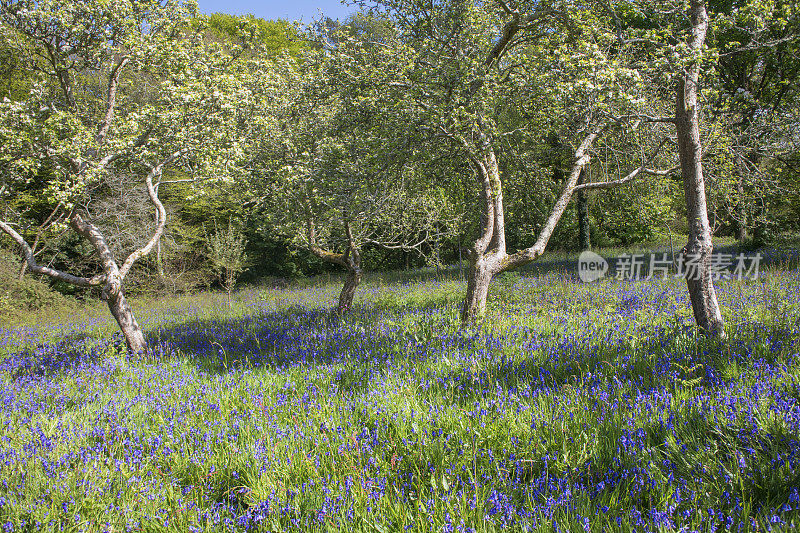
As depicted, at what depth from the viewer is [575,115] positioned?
6266 mm

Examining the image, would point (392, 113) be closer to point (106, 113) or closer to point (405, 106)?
point (405, 106)

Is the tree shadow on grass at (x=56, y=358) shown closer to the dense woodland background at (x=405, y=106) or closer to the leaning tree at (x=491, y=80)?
the dense woodland background at (x=405, y=106)

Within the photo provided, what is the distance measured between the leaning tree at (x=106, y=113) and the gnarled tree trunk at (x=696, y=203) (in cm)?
612

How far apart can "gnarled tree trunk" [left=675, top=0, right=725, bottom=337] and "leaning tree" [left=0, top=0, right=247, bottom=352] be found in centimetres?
612

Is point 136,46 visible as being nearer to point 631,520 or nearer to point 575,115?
point 575,115

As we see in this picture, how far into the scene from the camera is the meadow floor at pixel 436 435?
7.96 feet

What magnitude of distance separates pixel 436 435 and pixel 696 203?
3795mm

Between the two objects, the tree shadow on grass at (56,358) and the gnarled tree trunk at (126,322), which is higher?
the gnarled tree trunk at (126,322)

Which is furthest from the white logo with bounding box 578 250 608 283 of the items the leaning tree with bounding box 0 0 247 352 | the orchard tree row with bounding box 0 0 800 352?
the leaning tree with bounding box 0 0 247 352

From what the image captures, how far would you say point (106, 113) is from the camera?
7000 millimetres

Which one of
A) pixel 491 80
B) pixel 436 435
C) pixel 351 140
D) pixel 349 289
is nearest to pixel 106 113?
pixel 351 140

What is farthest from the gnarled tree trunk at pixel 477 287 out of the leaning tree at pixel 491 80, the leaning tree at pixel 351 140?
the leaning tree at pixel 351 140

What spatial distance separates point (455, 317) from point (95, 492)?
5410 millimetres

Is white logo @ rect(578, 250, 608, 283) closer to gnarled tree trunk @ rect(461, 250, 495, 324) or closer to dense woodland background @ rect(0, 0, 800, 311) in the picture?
dense woodland background @ rect(0, 0, 800, 311)
